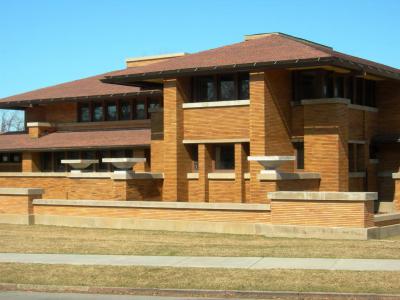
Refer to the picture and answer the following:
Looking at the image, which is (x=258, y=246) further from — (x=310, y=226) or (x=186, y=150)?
(x=186, y=150)

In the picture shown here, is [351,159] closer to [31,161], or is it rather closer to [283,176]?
[283,176]

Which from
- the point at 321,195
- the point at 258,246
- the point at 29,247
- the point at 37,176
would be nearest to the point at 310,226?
the point at 321,195

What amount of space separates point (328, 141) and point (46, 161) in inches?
738

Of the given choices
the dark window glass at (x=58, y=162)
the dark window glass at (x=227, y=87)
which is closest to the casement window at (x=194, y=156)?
the dark window glass at (x=227, y=87)

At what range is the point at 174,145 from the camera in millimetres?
30203

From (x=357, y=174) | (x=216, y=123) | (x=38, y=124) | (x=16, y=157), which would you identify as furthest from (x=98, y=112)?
(x=357, y=174)

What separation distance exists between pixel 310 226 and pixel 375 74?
10416 millimetres

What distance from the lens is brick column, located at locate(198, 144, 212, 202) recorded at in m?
29.7

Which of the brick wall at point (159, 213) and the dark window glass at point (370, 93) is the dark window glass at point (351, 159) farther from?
the brick wall at point (159, 213)

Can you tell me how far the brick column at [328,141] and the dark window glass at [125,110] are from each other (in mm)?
13283

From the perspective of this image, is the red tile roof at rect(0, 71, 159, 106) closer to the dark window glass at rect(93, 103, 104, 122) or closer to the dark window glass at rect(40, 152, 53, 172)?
the dark window glass at rect(93, 103, 104, 122)

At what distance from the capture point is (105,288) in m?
13.7

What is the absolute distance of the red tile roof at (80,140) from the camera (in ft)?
119

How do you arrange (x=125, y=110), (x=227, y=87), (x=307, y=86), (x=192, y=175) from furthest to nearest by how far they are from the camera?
(x=125, y=110)
(x=192, y=175)
(x=227, y=87)
(x=307, y=86)
